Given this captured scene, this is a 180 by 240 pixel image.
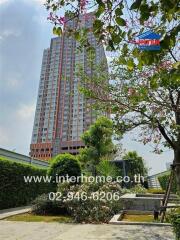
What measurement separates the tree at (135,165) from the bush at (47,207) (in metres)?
15.2

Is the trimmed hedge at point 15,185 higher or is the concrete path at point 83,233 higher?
the trimmed hedge at point 15,185

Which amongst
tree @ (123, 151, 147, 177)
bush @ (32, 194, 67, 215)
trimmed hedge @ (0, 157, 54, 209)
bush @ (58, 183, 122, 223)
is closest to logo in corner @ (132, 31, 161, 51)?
bush @ (58, 183, 122, 223)

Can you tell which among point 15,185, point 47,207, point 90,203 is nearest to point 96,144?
point 15,185

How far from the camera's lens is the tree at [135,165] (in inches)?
1124

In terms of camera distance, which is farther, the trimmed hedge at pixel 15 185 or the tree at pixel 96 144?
the tree at pixel 96 144

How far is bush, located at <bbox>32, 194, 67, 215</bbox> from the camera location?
12.6m

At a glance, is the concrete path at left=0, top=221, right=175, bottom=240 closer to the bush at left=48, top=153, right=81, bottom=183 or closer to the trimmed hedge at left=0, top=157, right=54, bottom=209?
the trimmed hedge at left=0, top=157, right=54, bottom=209

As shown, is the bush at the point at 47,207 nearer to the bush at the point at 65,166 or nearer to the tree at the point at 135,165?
the bush at the point at 65,166

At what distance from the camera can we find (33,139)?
11988cm

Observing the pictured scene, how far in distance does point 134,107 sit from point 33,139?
113455mm

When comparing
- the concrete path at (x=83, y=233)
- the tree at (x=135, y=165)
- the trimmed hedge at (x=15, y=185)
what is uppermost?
the tree at (x=135, y=165)

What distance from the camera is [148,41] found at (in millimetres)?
2820

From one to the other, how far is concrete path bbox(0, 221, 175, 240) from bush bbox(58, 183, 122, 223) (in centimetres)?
168

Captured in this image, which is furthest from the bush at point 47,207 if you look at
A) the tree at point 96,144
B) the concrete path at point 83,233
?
the tree at point 96,144
